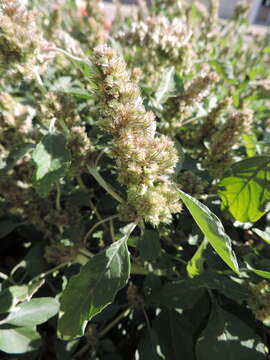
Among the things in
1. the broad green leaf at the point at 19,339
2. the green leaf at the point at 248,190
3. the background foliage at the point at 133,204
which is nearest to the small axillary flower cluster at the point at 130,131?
the background foliage at the point at 133,204

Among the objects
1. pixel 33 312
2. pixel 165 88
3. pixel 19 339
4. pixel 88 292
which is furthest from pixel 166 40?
pixel 19 339

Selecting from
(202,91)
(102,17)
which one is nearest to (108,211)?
(202,91)

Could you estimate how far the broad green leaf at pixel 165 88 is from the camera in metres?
0.95

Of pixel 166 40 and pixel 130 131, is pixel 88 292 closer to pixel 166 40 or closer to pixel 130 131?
pixel 130 131

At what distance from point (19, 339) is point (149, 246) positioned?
52 centimetres

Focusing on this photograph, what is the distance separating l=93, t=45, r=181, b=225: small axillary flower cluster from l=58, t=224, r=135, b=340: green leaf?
16 centimetres

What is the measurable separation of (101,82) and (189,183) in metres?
0.44

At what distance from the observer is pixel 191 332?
98 cm

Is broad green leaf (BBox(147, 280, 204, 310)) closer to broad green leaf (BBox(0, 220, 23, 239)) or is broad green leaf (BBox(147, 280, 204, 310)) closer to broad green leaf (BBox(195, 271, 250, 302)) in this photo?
broad green leaf (BBox(195, 271, 250, 302))

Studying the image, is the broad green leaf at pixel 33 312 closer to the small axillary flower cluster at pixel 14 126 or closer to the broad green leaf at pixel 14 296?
the broad green leaf at pixel 14 296

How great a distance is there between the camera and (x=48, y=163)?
2.47 ft

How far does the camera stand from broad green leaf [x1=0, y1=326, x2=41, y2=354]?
896 millimetres

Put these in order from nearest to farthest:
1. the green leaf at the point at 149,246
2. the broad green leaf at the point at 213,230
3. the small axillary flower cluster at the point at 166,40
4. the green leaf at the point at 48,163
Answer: the broad green leaf at the point at 213,230 → the green leaf at the point at 48,163 → the green leaf at the point at 149,246 → the small axillary flower cluster at the point at 166,40

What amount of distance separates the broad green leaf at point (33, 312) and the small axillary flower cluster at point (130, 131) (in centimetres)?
46
